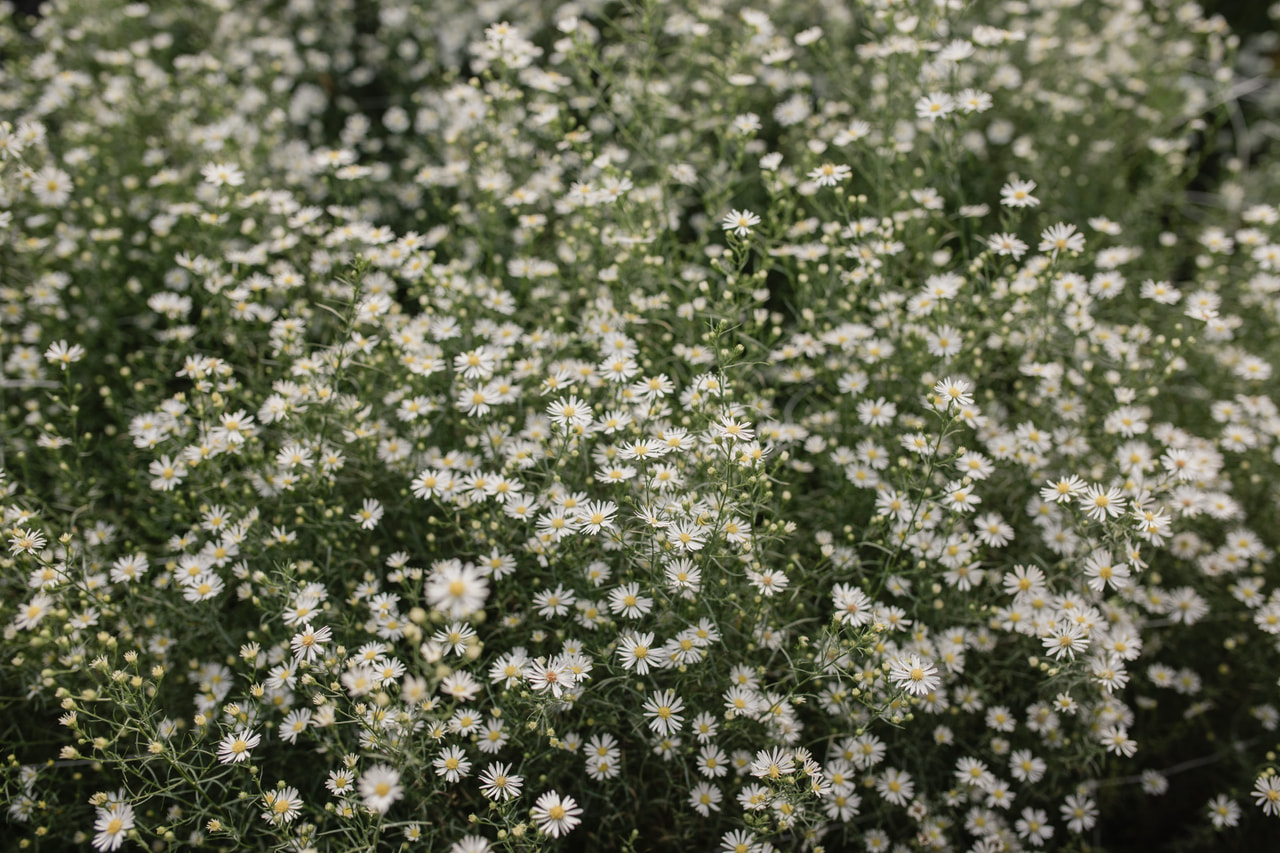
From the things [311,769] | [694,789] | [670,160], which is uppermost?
[670,160]

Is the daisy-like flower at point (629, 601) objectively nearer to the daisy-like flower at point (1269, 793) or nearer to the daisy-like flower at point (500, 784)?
the daisy-like flower at point (500, 784)

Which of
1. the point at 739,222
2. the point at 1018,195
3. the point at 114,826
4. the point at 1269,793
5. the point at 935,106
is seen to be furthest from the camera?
the point at 935,106

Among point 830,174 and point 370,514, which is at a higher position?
point 830,174

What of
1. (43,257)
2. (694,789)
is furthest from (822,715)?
(43,257)

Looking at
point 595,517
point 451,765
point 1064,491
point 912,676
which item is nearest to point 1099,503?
point 1064,491

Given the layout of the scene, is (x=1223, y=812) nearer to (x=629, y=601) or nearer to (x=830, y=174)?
(x=629, y=601)

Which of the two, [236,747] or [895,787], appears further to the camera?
[895,787]

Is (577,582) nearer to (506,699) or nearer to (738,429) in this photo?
(506,699)
